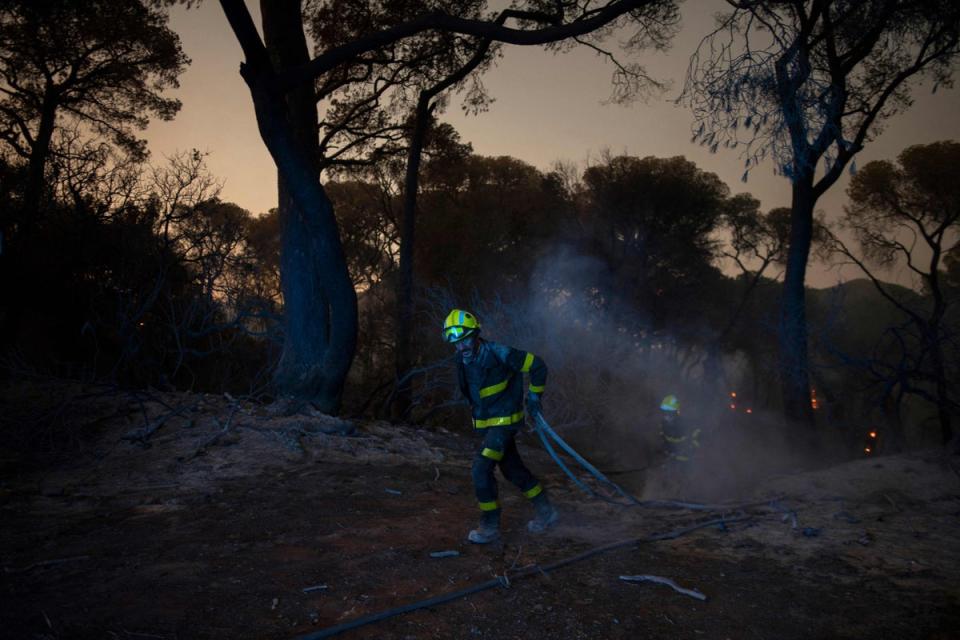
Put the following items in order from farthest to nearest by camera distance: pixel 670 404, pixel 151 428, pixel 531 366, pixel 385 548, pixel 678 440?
pixel 670 404
pixel 678 440
pixel 151 428
pixel 531 366
pixel 385 548

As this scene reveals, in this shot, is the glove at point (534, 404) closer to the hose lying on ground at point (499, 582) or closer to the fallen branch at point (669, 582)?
the hose lying on ground at point (499, 582)

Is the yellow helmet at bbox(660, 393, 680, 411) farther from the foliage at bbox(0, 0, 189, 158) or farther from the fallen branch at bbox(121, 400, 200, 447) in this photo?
the foliage at bbox(0, 0, 189, 158)

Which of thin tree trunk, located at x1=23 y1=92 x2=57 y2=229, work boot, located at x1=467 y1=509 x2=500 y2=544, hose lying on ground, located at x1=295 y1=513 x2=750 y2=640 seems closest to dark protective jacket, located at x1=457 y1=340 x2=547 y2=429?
work boot, located at x1=467 y1=509 x2=500 y2=544

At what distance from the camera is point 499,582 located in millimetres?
3486

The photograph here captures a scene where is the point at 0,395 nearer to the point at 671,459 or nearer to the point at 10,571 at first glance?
the point at 10,571

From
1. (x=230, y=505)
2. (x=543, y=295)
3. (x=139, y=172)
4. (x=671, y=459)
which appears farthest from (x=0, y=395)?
(x=543, y=295)

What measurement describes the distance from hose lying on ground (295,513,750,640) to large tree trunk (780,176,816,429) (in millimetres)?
7390

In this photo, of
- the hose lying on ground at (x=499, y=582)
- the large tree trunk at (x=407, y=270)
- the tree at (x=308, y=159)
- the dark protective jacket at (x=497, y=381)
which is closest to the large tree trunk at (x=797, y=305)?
the tree at (x=308, y=159)

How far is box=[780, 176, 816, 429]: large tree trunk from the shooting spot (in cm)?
1104

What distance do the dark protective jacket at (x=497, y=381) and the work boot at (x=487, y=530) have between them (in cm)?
74

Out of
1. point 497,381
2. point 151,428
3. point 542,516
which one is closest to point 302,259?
point 151,428

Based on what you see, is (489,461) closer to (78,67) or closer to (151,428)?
(151,428)

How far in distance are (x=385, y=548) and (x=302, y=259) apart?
6.26 m

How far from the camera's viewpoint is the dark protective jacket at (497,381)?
455 cm
